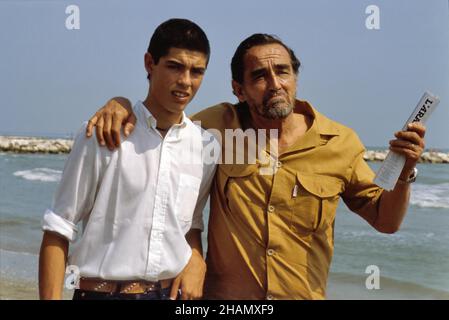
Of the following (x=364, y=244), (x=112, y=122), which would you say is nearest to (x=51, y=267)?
(x=112, y=122)

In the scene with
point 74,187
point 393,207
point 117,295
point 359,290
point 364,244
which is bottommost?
point 364,244

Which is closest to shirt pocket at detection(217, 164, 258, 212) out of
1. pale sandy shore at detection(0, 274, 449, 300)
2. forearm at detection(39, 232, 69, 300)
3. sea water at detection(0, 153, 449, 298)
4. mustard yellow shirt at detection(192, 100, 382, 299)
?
mustard yellow shirt at detection(192, 100, 382, 299)

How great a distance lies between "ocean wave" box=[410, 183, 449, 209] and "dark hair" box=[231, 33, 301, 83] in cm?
1415

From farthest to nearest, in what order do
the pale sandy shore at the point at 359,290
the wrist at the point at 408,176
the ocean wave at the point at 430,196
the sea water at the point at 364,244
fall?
the ocean wave at the point at 430,196
the sea water at the point at 364,244
the pale sandy shore at the point at 359,290
the wrist at the point at 408,176

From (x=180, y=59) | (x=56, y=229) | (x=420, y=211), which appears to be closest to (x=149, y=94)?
(x=180, y=59)

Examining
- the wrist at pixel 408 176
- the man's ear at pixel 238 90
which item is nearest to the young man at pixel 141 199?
the man's ear at pixel 238 90

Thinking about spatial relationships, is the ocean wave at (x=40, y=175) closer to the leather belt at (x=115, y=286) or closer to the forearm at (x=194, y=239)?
the forearm at (x=194, y=239)

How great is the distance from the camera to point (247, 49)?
3.43 metres

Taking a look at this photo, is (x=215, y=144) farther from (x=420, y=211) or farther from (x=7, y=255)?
(x=420, y=211)

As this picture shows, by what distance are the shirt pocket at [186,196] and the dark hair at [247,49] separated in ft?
2.37

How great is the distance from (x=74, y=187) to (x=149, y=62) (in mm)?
681

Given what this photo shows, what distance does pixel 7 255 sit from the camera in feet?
30.2

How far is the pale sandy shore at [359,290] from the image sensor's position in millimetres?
7375

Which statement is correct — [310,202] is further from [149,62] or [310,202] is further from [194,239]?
[149,62]
